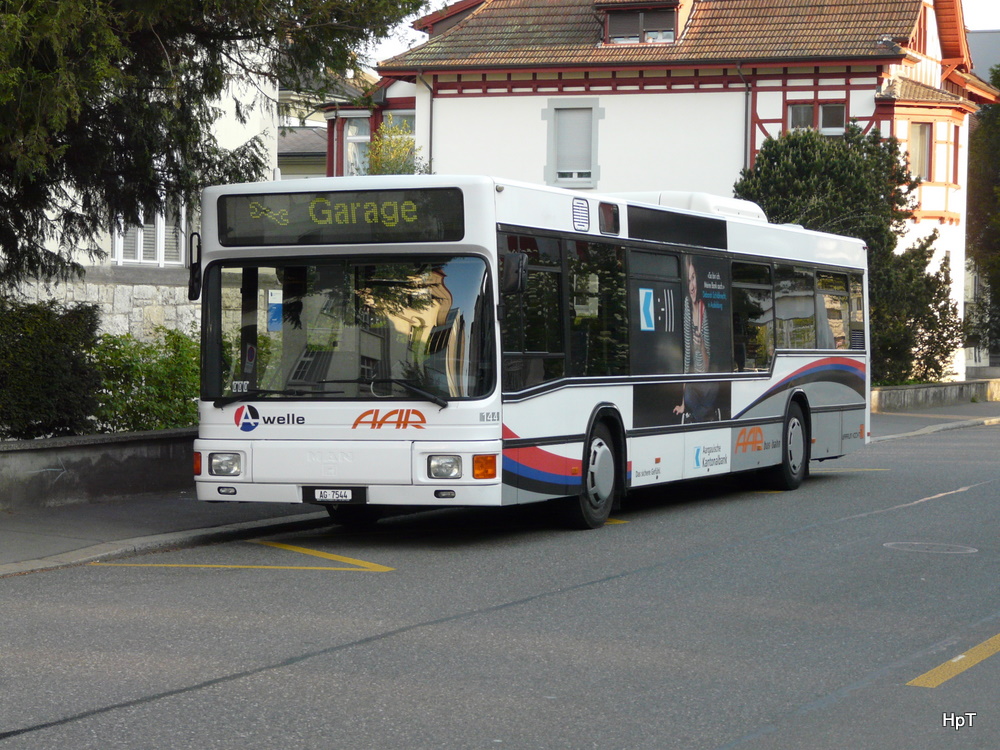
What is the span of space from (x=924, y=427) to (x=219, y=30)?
19815mm

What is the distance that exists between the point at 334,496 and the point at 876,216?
24185mm

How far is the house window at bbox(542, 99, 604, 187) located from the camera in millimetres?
42406

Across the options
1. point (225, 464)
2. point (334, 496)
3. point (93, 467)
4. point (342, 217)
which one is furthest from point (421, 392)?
point (93, 467)

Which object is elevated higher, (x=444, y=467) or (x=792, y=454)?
(x=444, y=467)

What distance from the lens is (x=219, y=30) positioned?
12.9 m

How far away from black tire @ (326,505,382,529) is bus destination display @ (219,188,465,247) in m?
2.70

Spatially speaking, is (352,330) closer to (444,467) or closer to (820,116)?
(444,467)

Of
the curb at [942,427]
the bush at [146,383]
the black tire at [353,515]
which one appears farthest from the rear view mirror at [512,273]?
the curb at [942,427]

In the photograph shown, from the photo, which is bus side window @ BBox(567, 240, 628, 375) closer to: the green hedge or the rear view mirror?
the rear view mirror

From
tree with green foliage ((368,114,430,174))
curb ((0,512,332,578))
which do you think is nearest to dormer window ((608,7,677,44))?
tree with green foliage ((368,114,430,174))

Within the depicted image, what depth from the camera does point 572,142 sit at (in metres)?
42.6

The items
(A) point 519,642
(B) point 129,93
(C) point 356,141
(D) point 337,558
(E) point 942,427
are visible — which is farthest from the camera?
(C) point 356,141

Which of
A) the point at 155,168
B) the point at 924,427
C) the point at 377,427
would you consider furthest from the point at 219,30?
the point at 924,427

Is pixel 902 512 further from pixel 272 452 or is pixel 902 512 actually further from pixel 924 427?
pixel 924 427
